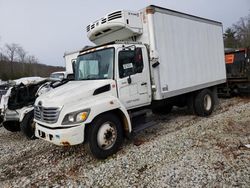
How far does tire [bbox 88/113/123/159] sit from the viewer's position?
4305 millimetres

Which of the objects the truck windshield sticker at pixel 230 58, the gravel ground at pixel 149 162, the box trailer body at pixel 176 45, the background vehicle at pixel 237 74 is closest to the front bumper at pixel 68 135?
the gravel ground at pixel 149 162

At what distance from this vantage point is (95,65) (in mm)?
5137

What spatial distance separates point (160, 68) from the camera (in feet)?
18.7

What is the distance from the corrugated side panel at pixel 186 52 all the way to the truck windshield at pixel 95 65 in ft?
4.81

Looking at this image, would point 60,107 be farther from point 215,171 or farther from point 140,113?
point 215,171

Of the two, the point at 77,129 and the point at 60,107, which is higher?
the point at 60,107

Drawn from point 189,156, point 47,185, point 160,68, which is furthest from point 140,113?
point 47,185

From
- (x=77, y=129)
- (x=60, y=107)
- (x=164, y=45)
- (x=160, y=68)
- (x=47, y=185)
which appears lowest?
(x=47, y=185)

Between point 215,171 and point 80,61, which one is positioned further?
point 80,61

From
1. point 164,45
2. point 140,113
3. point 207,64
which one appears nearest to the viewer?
point 140,113

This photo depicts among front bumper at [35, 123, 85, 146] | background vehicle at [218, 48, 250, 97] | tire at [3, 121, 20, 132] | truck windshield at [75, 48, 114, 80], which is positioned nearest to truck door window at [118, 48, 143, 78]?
truck windshield at [75, 48, 114, 80]

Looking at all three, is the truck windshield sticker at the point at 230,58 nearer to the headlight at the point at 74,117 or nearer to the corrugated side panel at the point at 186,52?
the corrugated side panel at the point at 186,52

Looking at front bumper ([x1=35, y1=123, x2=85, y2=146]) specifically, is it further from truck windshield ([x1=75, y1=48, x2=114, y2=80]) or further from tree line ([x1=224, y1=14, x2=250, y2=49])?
tree line ([x1=224, y1=14, x2=250, y2=49])

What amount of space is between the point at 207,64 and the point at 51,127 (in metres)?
5.64
